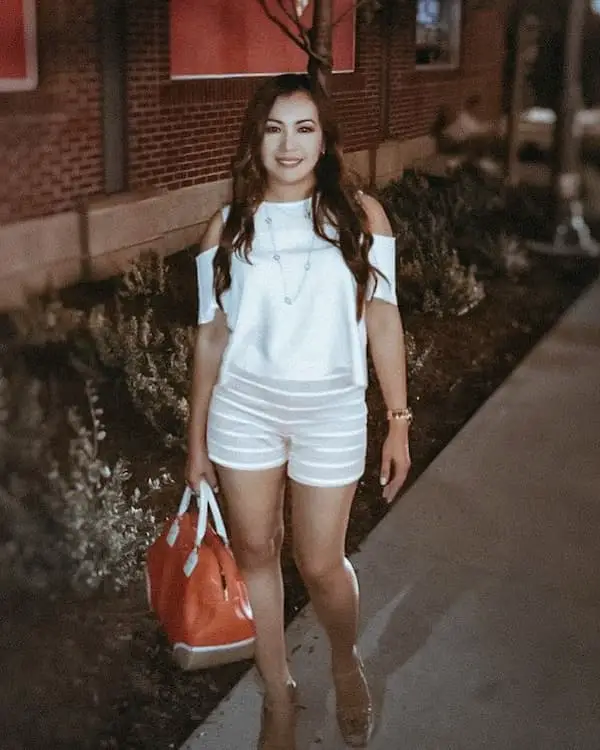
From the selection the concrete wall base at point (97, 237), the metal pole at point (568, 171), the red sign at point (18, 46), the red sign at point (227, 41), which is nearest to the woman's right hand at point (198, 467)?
the concrete wall base at point (97, 237)

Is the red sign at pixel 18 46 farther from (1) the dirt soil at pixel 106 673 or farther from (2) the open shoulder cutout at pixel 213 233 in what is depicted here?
(2) the open shoulder cutout at pixel 213 233

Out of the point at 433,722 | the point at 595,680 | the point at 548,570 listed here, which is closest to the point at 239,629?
the point at 433,722

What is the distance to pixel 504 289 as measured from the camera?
9320 millimetres

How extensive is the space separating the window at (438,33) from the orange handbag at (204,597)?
983 cm

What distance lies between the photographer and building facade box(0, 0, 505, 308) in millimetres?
6622

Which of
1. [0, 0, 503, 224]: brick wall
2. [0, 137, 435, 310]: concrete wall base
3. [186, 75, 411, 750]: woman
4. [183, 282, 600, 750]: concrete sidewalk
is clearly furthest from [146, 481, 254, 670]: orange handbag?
[0, 0, 503, 224]: brick wall

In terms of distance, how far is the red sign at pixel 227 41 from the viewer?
756 centimetres

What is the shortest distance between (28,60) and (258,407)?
4.49 meters

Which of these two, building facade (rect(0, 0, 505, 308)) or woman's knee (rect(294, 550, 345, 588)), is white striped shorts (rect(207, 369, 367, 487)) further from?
building facade (rect(0, 0, 505, 308))

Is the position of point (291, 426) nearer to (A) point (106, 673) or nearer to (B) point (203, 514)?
(B) point (203, 514)

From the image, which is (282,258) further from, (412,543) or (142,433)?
(142,433)

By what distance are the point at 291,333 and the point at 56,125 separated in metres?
4.54

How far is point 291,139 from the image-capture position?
106 inches

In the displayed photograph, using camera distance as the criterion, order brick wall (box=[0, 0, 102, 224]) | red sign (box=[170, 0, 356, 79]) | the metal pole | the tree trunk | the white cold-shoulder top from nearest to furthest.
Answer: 1. the white cold-shoulder top
2. the tree trunk
3. brick wall (box=[0, 0, 102, 224])
4. red sign (box=[170, 0, 356, 79])
5. the metal pole
